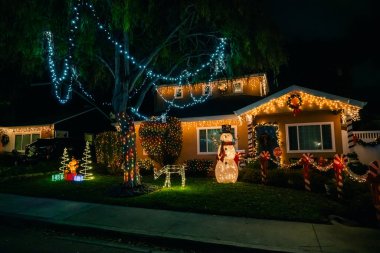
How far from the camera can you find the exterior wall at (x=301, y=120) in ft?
50.8

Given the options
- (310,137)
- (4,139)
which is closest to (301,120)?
(310,137)

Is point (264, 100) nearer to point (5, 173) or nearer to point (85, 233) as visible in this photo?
point (85, 233)

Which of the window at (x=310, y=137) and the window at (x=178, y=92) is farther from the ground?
the window at (x=178, y=92)

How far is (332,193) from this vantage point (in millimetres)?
10094

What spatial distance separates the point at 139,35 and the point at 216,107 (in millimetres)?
7281

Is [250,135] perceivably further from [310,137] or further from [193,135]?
[193,135]

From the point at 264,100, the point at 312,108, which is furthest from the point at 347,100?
the point at 264,100

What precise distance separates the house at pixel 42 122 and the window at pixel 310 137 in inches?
751

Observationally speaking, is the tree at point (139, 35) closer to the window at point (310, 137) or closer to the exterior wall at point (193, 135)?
the exterior wall at point (193, 135)

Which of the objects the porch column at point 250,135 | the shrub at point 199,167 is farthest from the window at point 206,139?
the porch column at point 250,135

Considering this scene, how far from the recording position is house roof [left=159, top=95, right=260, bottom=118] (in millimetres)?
17594

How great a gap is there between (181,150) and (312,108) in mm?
7224

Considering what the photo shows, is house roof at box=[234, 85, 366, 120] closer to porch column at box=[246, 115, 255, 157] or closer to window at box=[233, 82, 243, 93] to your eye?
porch column at box=[246, 115, 255, 157]

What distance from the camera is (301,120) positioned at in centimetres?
1602
